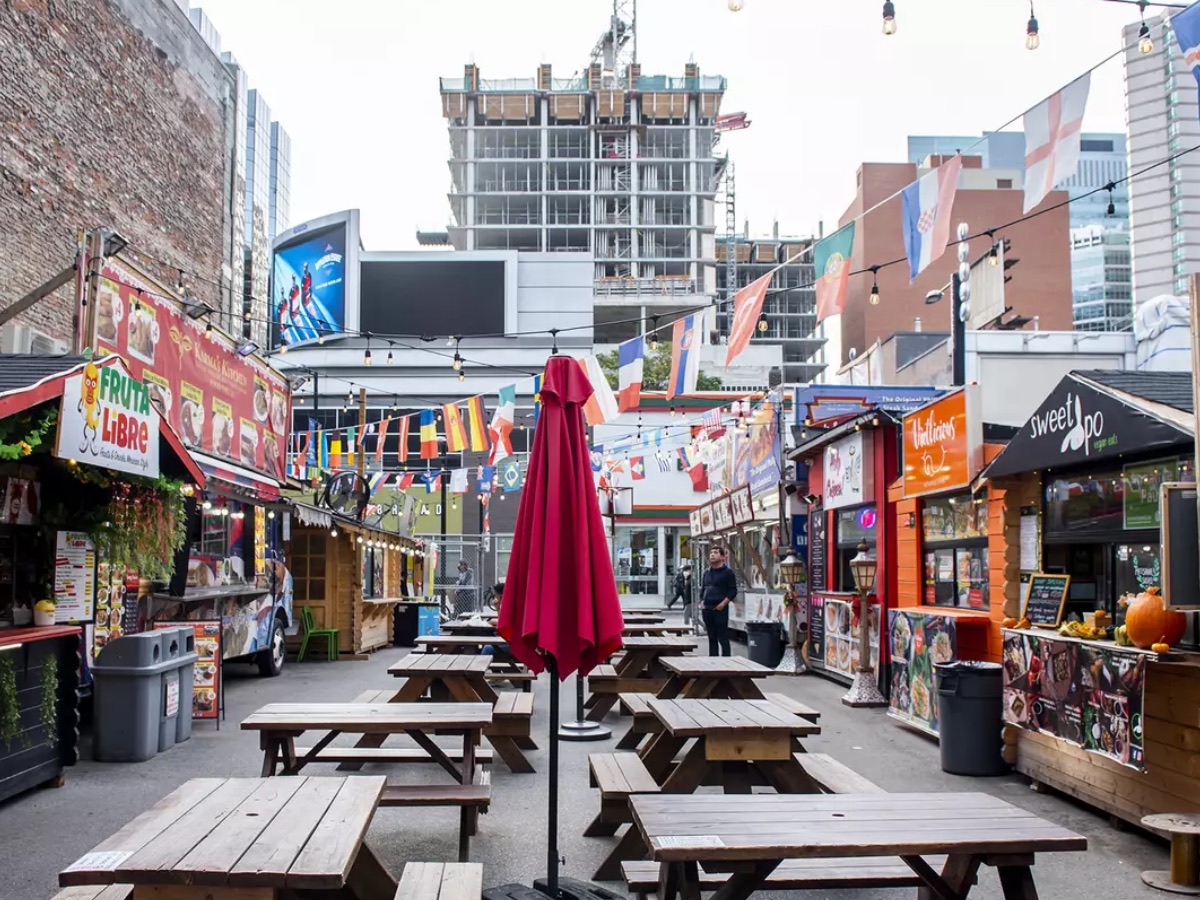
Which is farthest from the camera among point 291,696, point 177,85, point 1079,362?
point 1079,362

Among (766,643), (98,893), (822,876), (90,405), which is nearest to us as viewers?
(98,893)

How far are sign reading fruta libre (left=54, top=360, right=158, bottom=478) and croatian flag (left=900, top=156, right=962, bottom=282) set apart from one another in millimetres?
6651

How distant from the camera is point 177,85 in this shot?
91.2ft

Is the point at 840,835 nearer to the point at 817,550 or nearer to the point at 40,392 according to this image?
the point at 40,392

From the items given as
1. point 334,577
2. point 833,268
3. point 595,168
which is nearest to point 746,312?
point 833,268

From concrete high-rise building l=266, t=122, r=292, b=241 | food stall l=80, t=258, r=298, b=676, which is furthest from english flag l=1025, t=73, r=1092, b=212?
concrete high-rise building l=266, t=122, r=292, b=241

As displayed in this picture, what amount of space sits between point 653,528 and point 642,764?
34334mm

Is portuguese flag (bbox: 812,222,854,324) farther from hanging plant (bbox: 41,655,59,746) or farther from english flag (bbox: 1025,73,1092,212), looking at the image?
hanging plant (bbox: 41,655,59,746)

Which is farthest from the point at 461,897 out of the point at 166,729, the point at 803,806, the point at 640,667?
the point at 640,667

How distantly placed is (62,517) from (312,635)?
34.5 ft

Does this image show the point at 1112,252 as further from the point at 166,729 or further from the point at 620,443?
the point at 166,729

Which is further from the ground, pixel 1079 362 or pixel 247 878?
pixel 1079 362

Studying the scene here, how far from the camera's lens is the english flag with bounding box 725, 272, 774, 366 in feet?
40.9

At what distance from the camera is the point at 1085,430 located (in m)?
7.55
